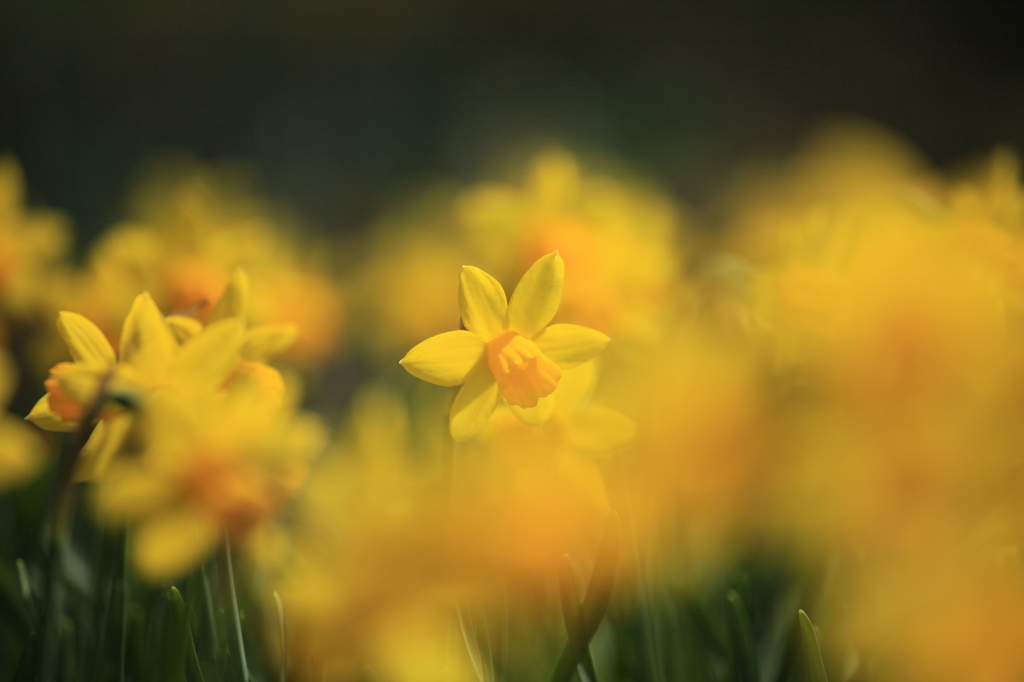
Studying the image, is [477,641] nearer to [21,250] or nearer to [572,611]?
[572,611]

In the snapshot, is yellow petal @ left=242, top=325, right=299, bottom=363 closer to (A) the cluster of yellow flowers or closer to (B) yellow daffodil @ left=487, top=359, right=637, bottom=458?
(A) the cluster of yellow flowers

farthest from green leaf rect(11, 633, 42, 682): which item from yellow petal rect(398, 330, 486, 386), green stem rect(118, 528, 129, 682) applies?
yellow petal rect(398, 330, 486, 386)

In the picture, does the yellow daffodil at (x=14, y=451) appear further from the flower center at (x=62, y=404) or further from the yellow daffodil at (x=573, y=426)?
the yellow daffodil at (x=573, y=426)

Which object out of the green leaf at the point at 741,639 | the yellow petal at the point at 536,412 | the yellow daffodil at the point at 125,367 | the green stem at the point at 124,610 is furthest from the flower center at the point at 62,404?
the green leaf at the point at 741,639

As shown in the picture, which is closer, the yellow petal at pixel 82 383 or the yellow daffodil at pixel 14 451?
the yellow petal at pixel 82 383

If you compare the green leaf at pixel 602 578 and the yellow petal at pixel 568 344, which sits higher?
the yellow petal at pixel 568 344

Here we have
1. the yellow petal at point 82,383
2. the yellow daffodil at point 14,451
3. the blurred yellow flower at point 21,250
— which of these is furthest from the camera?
the blurred yellow flower at point 21,250
